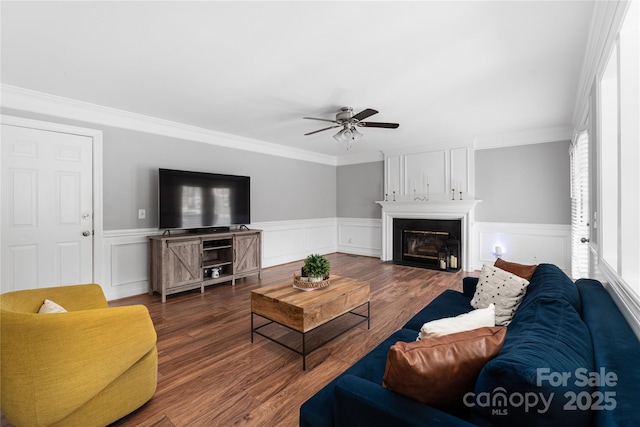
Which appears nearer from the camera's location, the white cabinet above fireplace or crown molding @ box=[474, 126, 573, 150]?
crown molding @ box=[474, 126, 573, 150]

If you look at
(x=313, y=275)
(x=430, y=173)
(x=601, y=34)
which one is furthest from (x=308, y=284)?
(x=430, y=173)

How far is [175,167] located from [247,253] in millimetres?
1702

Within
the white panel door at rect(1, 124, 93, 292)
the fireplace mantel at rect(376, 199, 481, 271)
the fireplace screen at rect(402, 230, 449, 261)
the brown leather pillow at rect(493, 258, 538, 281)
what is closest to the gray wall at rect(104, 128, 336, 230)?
the white panel door at rect(1, 124, 93, 292)

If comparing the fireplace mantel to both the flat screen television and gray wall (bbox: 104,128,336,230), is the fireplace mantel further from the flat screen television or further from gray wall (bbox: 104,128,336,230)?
the flat screen television

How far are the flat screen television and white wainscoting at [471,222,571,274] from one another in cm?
430

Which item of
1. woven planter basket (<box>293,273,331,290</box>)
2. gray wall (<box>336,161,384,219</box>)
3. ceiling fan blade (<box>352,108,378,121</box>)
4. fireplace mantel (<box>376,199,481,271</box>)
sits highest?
ceiling fan blade (<box>352,108,378,121</box>)

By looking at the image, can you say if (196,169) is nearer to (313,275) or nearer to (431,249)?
(313,275)

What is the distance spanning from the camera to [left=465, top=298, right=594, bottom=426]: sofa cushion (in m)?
0.78

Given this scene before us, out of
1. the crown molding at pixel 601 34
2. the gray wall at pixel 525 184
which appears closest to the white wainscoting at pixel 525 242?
the gray wall at pixel 525 184

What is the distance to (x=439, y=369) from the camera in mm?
961

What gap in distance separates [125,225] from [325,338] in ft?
10.2

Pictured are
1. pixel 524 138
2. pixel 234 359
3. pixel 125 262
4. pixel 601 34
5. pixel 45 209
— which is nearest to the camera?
pixel 601 34

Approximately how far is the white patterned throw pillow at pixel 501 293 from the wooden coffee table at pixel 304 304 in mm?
1014

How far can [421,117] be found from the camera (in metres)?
4.15
